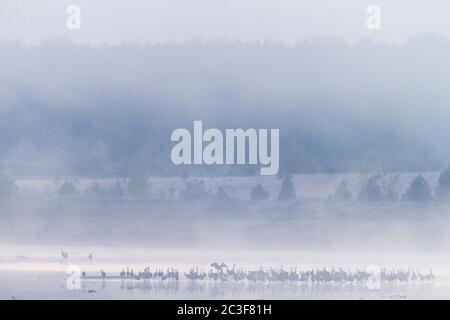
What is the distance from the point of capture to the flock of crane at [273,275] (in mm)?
15984

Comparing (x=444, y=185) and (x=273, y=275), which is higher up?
(x=444, y=185)

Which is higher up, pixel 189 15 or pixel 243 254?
pixel 189 15

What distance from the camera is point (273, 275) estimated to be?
52.5 feet

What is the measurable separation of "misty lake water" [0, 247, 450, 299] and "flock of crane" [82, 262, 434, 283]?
0.09 feet

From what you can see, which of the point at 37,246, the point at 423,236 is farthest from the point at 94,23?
the point at 423,236

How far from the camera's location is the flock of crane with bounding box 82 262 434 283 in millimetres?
15984

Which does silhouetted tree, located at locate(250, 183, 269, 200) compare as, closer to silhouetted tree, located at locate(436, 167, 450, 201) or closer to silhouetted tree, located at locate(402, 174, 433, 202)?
silhouetted tree, located at locate(402, 174, 433, 202)

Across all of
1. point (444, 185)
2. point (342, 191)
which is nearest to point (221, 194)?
point (342, 191)

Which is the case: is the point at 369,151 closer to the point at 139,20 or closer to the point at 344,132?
the point at 344,132

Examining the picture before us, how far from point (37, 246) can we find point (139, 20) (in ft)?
4.99

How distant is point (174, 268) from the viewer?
630 inches

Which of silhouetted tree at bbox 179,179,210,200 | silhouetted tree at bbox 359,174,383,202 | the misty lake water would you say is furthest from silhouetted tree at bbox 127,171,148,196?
silhouetted tree at bbox 359,174,383,202

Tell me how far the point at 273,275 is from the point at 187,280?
1.73 feet

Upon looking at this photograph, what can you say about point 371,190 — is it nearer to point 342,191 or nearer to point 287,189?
point 342,191
